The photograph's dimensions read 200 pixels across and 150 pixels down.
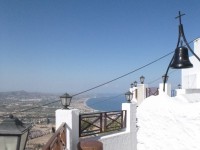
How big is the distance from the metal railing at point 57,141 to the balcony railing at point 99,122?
4.42 feet

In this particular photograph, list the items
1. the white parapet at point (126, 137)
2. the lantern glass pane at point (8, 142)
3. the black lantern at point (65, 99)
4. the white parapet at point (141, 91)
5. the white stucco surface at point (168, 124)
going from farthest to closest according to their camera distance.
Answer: the white parapet at point (141, 91), the white parapet at point (126, 137), the black lantern at point (65, 99), the white stucco surface at point (168, 124), the lantern glass pane at point (8, 142)

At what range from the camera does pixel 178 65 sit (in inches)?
150

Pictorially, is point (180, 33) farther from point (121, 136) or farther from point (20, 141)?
point (121, 136)

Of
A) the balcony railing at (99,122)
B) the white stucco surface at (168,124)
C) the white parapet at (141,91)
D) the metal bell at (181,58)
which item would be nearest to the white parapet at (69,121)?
the balcony railing at (99,122)

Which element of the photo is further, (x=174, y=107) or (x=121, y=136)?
(x=121, y=136)

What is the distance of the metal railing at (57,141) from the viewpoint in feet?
13.5

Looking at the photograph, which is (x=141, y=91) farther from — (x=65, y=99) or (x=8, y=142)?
(x=8, y=142)

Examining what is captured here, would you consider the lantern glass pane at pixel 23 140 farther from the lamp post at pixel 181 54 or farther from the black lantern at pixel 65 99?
the black lantern at pixel 65 99

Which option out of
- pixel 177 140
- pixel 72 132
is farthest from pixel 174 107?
pixel 72 132

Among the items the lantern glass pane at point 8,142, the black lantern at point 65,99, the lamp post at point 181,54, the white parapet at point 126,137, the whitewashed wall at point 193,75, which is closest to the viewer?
the lantern glass pane at point 8,142

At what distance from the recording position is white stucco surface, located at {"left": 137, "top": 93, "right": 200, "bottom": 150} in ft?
9.01

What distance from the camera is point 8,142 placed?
2188mm

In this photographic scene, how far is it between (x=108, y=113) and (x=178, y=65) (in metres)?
5.81

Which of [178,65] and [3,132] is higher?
[178,65]
